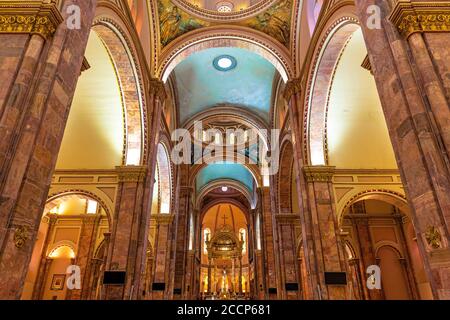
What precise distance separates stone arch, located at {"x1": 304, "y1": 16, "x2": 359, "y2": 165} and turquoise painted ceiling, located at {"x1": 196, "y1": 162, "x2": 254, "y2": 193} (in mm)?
15731

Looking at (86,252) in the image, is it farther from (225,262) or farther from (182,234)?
(225,262)

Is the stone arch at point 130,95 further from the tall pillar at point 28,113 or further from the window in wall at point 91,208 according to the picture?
the window in wall at point 91,208

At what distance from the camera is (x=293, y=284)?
14211 mm

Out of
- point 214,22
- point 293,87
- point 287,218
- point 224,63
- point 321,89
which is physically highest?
point 224,63

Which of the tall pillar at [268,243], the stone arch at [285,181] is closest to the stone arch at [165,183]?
the tall pillar at [268,243]

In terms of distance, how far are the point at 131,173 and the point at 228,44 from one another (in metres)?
6.80

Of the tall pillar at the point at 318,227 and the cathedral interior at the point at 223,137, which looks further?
the tall pillar at the point at 318,227

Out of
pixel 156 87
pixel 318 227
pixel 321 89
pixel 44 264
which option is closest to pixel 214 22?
pixel 156 87

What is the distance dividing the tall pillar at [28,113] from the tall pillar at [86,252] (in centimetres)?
1385

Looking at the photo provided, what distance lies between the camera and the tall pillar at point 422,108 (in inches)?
143

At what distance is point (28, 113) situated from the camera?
160 inches

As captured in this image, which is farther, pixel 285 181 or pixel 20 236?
pixel 285 181
